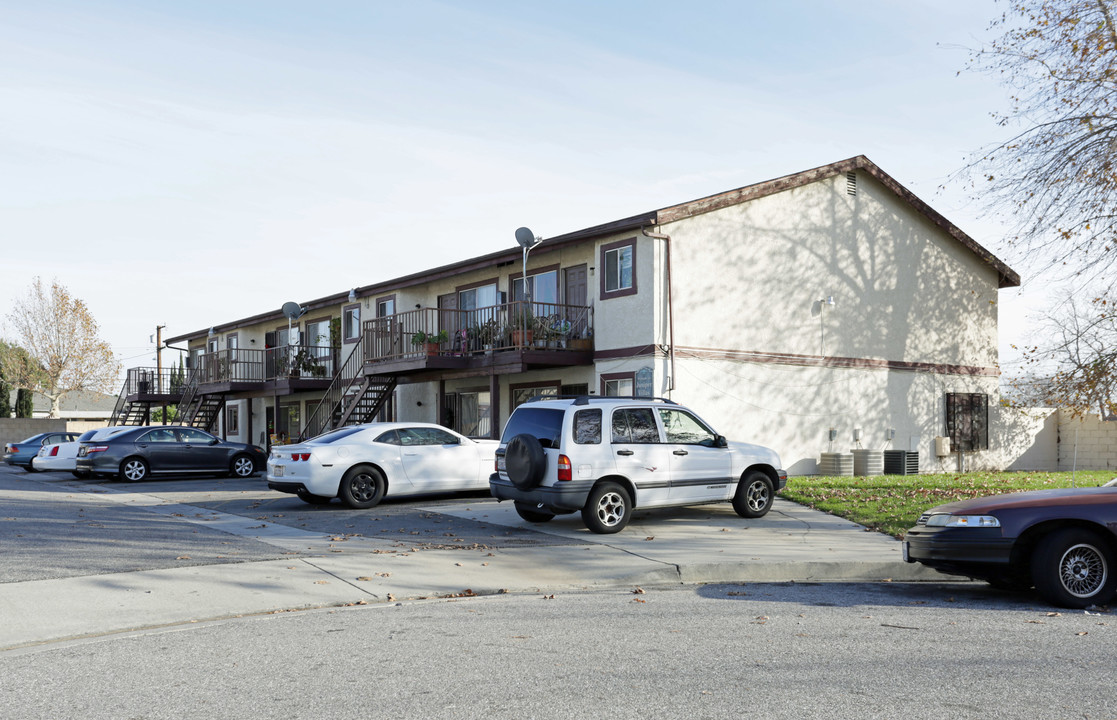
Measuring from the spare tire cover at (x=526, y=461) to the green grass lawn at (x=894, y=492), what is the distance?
472 cm

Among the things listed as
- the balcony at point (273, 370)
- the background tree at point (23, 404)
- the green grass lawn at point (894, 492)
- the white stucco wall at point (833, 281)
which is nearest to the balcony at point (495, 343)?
the white stucco wall at point (833, 281)

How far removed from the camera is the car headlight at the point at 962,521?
869 cm

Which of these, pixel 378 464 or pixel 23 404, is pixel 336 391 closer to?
pixel 378 464

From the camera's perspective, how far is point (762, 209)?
22562 millimetres

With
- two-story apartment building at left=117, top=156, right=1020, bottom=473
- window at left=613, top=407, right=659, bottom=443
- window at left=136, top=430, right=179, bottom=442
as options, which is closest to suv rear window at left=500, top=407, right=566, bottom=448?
window at left=613, top=407, right=659, bottom=443

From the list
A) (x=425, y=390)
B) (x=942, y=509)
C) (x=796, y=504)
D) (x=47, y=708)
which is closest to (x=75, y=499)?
(x=425, y=390)

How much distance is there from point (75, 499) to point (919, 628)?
16.3 m

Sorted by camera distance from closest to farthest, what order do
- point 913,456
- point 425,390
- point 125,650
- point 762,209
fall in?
point 125,650 < point 762,209 < point 913,456 < point 425,390

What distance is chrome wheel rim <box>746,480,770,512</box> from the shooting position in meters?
14.4

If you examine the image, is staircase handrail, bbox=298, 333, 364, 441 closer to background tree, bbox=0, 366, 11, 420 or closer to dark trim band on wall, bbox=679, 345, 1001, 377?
dark trim band on wall, bbox=679, 345, 1001, 377

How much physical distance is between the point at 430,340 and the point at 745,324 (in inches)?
294

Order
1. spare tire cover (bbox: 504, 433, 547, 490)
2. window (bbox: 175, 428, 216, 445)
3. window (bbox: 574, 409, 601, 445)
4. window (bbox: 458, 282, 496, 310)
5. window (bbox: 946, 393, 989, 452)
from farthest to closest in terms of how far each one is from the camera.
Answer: window (bbox: 458, 282, 496, 310), window (bbox: 946, 393, 989, 452), window (bbox: 175, 428, 216, 445), window (bbox: 574, 409, 601, 445), spare tire cover (bbox: 504, 433, 547, 490)

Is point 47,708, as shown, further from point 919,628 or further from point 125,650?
point 919,628

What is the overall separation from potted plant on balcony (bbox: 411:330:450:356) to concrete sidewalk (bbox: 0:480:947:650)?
9.64 meters
